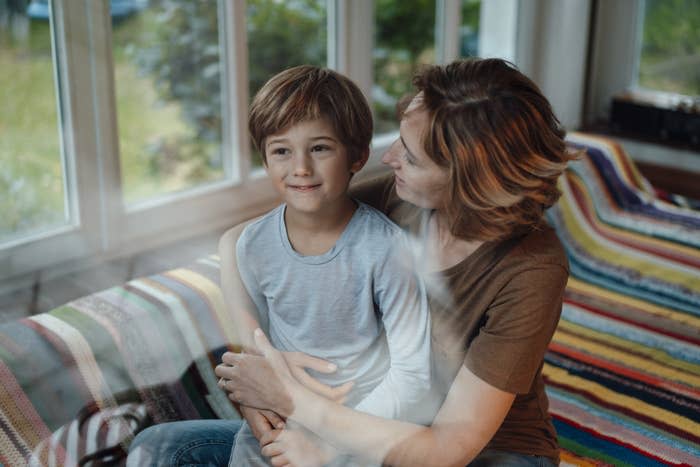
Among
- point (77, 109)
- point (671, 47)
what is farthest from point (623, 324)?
point (671, 47)

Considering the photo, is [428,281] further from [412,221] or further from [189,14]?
[189,14]

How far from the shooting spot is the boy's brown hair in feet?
2.77

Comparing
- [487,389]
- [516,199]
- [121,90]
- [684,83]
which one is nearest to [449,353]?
[487,389]

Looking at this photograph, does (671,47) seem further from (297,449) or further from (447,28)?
(297,449)

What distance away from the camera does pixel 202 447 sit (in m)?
1.08

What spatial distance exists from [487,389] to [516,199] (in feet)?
0.72

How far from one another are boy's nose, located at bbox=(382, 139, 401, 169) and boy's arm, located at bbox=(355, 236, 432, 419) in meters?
0.10

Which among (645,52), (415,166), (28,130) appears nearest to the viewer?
(415,166)

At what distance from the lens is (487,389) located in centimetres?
98

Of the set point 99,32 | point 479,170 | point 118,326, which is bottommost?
point 118,326

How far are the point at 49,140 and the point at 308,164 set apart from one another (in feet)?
2.46

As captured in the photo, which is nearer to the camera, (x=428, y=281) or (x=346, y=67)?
(x=428, y=281)

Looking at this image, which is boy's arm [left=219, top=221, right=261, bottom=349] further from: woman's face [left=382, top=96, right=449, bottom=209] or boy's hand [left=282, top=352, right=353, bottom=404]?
woman's face [left=382, top=96, right=449, bottom=209]

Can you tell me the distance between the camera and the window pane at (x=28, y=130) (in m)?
1.33
